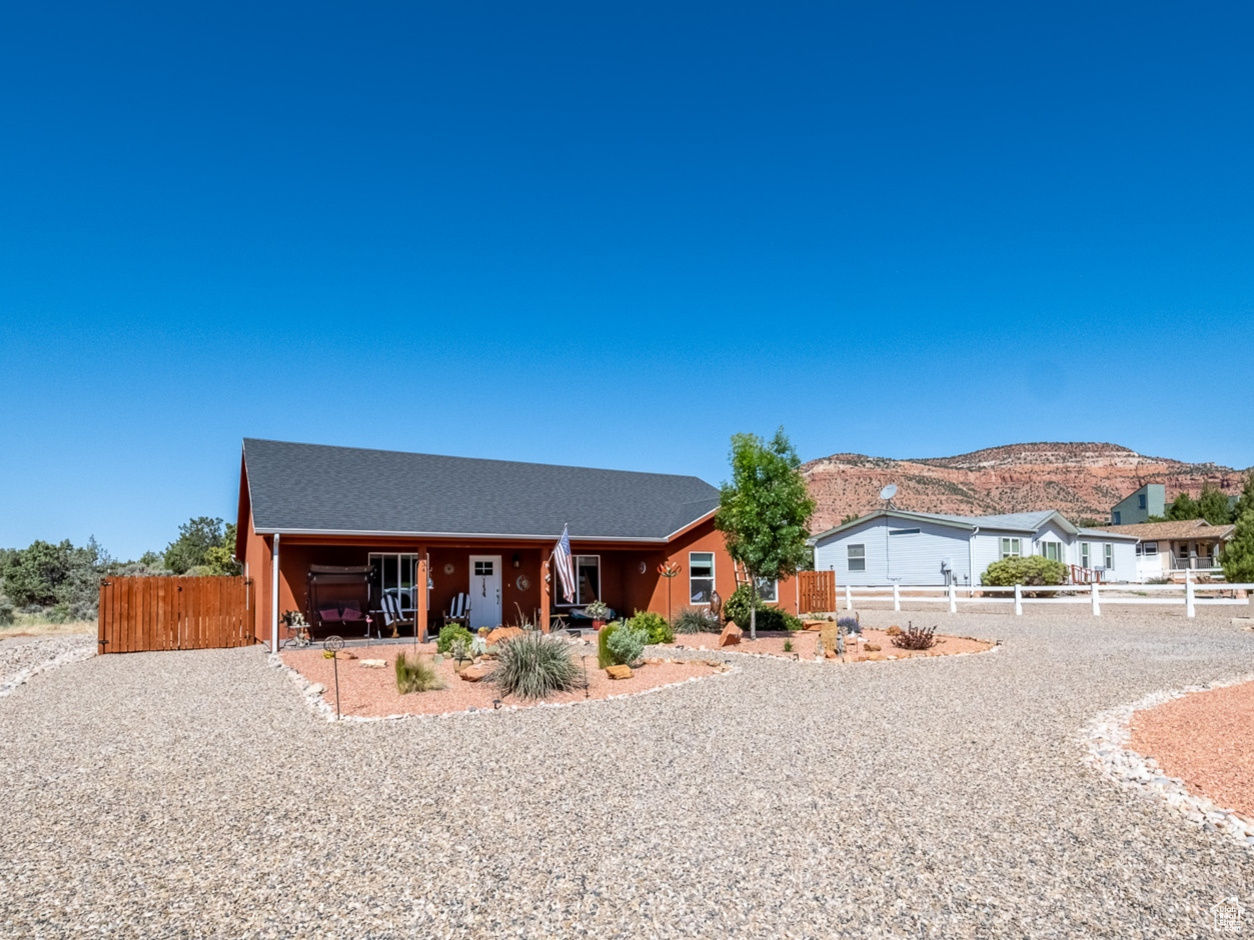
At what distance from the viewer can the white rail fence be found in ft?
74.2

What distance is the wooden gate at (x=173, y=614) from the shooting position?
56.2ft

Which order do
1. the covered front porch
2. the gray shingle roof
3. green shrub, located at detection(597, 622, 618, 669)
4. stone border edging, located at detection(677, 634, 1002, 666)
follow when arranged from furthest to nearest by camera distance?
the covered front porch < the gray shingle roof < stone border edging, located at detection(677, 634, 1002, 666) < green shrub, located at detection(597, 622, 618, 669)

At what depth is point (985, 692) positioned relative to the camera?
1059cm

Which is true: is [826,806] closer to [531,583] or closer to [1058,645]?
[1058,645]

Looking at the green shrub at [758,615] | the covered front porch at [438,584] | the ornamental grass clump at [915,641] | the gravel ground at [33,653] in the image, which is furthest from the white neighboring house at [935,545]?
the gravel ground at [33,653]

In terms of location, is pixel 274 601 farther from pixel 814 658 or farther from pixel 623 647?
pixel 814 658

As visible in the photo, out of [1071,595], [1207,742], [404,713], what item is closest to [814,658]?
[1207,742]

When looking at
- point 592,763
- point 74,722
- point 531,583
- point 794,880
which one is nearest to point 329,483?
point 531,583

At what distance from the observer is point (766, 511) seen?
→ 18.7m

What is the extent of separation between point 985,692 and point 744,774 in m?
5.31

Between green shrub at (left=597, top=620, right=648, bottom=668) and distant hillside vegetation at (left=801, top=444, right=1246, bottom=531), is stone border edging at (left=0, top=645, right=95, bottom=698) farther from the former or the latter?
distant hillside vegetation at (left=801, top=444, right=1246, bottom=531)

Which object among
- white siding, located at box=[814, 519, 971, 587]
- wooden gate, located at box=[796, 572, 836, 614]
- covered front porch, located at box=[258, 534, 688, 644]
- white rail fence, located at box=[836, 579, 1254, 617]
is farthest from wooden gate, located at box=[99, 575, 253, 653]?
white siding, located at box=[814, 519, 971, 587]

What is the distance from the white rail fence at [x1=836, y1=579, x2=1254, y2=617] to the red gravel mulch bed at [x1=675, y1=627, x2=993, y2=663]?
801cm

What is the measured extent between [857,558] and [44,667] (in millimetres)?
31646
